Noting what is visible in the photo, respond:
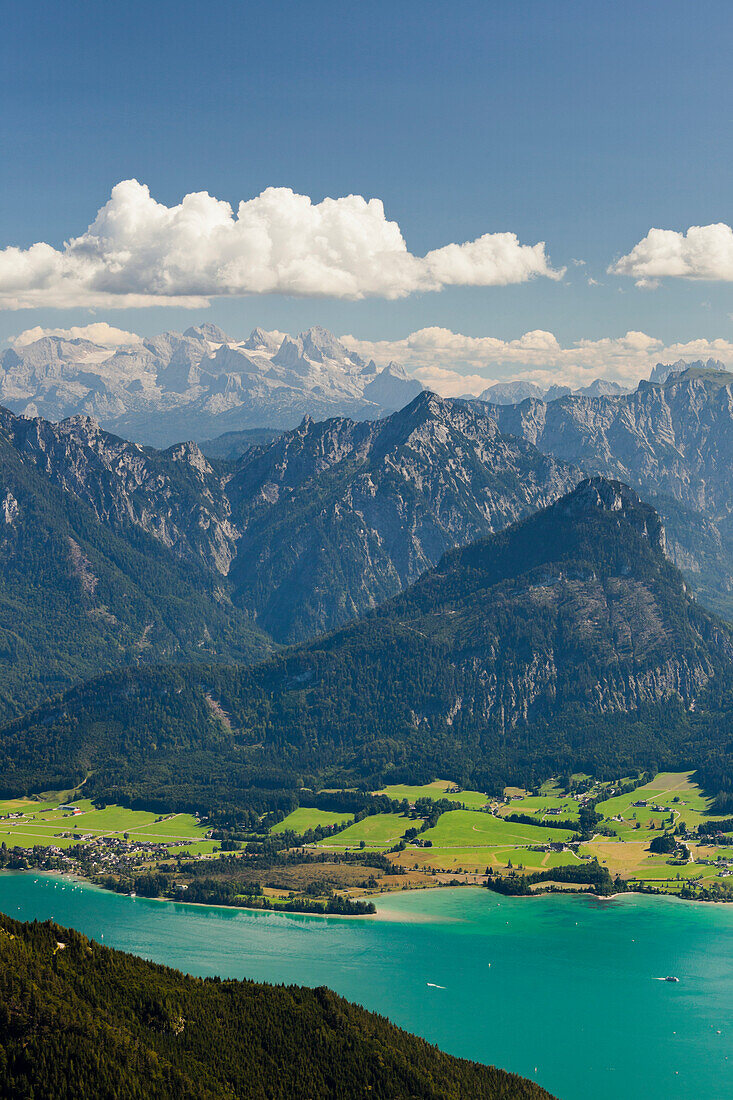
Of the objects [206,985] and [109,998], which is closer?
[109,998]

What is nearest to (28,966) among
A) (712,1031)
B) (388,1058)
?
(388,1058)

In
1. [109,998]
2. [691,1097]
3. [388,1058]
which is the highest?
[109,998]

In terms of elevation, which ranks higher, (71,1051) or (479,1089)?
(71,1051)

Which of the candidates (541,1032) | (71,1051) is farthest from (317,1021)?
(541,1032)

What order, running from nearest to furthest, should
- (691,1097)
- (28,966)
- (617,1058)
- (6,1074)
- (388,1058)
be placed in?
(6,1074)
(28,966)
(388,1058)
(691,1097)
(617,1058)

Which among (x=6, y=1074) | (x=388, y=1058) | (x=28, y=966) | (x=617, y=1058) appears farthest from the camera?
(x=617, y=1058)

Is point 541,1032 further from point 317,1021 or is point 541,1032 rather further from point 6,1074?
point 6,1074

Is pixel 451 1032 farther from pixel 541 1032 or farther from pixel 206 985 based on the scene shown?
pixel 206 985
